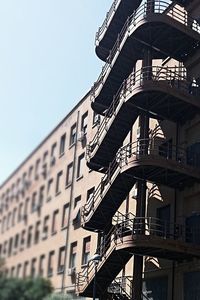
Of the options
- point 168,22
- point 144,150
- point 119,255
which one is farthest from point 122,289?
point 168,22

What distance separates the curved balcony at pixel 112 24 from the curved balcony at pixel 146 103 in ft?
12.4

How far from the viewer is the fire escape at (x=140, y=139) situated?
22.5 metres

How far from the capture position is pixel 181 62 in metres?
26.9

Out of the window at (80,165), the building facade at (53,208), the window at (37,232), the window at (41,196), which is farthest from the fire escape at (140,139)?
the window at (41,196)

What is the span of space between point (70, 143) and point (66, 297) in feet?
47.1

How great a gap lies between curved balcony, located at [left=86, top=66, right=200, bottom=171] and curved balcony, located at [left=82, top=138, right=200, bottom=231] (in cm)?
120

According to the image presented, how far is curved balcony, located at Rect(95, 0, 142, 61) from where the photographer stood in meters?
27.9

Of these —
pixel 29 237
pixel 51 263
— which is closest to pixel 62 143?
pixel 51 263

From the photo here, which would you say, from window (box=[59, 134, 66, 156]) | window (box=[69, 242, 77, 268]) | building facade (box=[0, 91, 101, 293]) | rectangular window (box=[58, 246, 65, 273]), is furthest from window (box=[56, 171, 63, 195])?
window (box=[69, 242, 77, 268])

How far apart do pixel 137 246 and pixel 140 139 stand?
5.26 meters

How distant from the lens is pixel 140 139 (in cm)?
2433

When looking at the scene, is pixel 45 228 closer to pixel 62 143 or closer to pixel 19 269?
pixel 62 143

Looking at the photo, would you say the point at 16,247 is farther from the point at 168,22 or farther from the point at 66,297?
the point at 168,22

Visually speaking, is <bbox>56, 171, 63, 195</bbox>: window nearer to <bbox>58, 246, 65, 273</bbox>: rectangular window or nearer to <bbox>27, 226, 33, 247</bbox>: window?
<bbox>58, 246, 65, 273</bbox>: rectangular window
